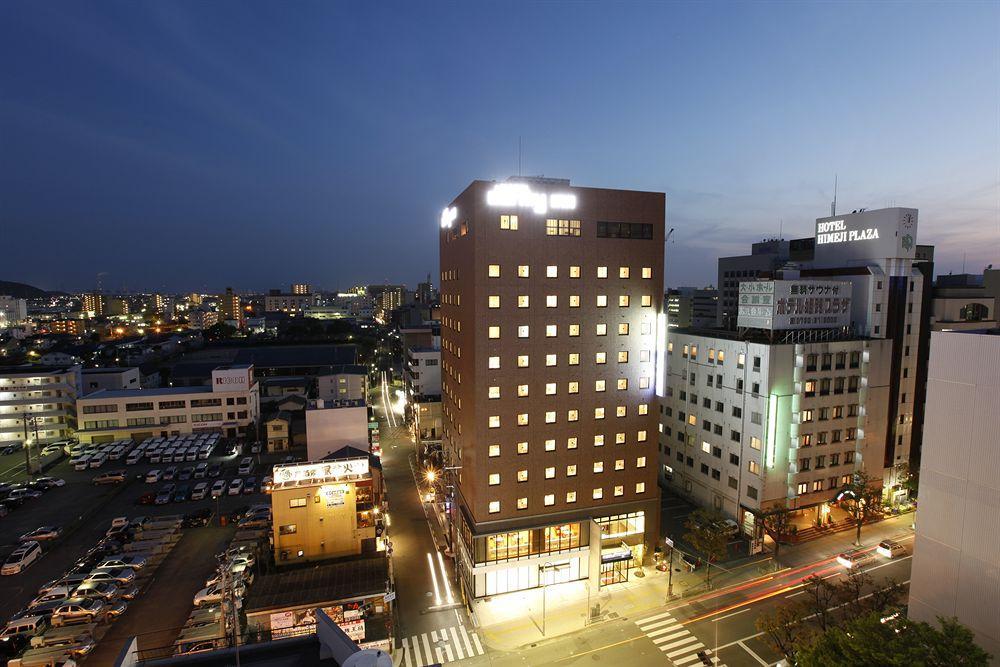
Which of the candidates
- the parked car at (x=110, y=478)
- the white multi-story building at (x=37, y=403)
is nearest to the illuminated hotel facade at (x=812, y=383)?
the parked car at (x=110, y=478)

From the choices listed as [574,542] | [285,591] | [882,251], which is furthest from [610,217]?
[285,591]

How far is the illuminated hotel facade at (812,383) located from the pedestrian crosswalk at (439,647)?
28.3 meters

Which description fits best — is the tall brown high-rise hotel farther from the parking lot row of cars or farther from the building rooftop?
the parking lot row of cars

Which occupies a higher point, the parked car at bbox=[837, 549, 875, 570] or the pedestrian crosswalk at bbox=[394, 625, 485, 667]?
the parked car at bbox=[837, 549, 875, 570]

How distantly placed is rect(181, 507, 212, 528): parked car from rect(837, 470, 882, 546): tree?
65.0 m

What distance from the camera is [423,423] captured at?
241ft

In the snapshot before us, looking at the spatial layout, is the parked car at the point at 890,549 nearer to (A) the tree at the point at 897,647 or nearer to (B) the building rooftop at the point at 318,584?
(A) the tree at the point at 897,647

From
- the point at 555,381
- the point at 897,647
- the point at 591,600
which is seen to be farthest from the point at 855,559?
the point at 555,381

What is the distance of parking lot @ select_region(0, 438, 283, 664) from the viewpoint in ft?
116

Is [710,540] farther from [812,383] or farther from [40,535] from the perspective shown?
[40,535]

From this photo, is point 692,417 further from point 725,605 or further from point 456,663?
point 456,663

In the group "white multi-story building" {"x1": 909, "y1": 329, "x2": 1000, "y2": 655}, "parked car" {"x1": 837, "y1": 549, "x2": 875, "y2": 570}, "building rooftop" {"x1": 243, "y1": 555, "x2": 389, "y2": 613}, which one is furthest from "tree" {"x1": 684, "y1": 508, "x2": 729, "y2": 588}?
"building rooftop" {"x1": 243, "y1": 555, "x2": 389, "y2": 613}

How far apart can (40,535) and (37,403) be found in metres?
42.8

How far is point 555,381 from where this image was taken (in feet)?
129
